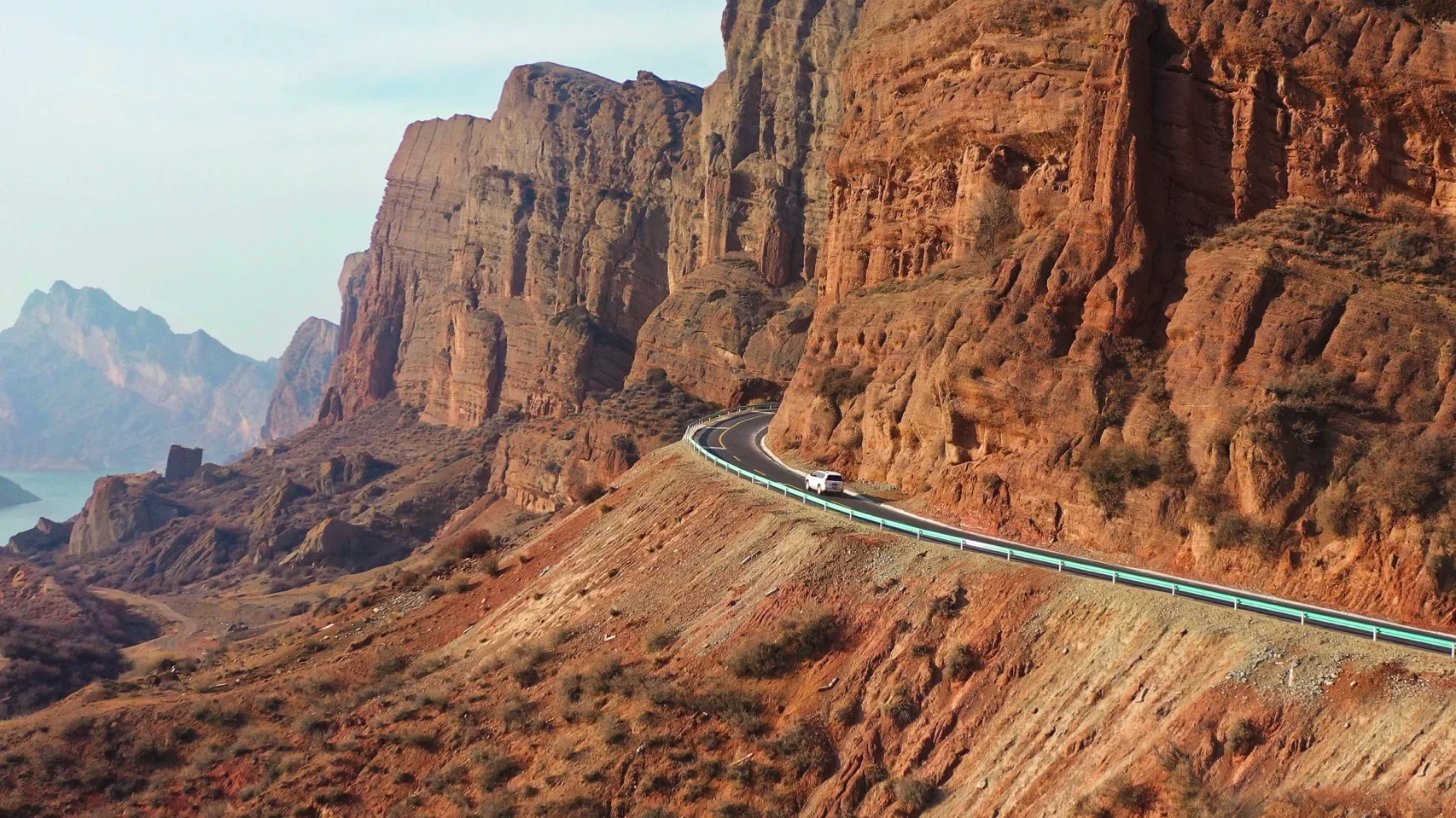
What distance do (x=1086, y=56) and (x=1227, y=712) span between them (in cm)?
2275

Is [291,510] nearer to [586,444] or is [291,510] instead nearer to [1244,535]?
[586,444]

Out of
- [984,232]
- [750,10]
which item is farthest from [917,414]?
[750,10]

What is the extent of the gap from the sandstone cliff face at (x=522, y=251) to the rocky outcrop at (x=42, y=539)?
33.4 meters

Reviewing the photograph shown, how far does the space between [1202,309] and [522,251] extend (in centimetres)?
10463

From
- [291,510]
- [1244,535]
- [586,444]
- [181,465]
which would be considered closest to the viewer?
[1244,535]

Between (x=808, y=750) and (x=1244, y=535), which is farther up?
(x=1244, y=535)

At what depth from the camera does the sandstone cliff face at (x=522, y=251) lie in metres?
115

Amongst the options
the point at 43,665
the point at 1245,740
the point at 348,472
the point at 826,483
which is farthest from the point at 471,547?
the point at 348,472

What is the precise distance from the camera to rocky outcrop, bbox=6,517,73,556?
125438 millimetres

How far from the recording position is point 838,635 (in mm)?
28781

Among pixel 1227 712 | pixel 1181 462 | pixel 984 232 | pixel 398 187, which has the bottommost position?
pixel 1227 712

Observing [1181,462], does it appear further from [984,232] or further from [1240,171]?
[984,232]

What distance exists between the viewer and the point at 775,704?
2772 cm

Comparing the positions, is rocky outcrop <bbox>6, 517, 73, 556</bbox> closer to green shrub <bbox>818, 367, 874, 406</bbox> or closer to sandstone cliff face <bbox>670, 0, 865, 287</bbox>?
sandstone cliff face <bbox>670, 0, 865, 287</bbox>
